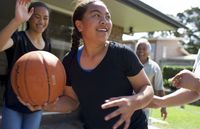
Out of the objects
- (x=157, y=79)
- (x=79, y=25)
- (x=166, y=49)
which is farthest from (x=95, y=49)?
(x=166, y=49)

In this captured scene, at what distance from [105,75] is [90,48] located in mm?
329

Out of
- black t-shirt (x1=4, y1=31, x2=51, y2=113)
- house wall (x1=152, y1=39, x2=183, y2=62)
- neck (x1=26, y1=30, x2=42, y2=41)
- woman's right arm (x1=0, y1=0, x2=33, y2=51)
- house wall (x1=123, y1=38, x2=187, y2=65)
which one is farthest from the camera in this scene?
house wall (x1=152, y1=39, x2=183, y2=62)

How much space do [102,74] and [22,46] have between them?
1.40 meters

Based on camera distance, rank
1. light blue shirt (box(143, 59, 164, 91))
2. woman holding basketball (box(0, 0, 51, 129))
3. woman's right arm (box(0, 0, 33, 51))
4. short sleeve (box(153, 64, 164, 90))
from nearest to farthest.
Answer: woman's right arm (box(0, 0, 33, 51))
woman holding basketball (box(0, 0, 51, 129))
light blue shirt (box(143, 59, 164, 91))
short sleeve (box(153, 64, 164, 90))

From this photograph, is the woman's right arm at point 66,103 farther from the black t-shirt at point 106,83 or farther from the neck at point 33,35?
the neck at point 33,35

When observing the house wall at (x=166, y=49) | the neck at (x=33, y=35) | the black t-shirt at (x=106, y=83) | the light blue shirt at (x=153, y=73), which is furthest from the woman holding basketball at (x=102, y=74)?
the house wall at (x=166, y=49)

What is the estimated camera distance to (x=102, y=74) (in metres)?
2.89

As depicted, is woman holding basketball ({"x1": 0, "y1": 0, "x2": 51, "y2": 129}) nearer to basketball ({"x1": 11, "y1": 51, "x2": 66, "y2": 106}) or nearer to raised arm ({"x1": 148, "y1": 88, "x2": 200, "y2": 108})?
basketball ({"x1": 11, "y1": 51, "x2": 66, "y2": 106})

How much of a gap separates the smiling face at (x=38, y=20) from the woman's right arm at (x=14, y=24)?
32cm

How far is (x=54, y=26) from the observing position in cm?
888

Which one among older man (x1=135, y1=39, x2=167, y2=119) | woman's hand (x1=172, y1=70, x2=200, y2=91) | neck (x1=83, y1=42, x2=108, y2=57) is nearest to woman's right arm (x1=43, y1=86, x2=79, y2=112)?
neck (x1=83, y1=42, x2=108, y2=57)

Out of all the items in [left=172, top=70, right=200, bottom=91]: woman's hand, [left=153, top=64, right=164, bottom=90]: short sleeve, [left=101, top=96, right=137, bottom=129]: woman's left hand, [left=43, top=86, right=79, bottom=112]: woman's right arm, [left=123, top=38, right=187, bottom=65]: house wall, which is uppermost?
[left=172, top=70, right=200, bottom=91]: woman's hand

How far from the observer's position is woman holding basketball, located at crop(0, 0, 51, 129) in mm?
3814

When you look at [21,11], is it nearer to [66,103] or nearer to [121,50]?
[66,103]
